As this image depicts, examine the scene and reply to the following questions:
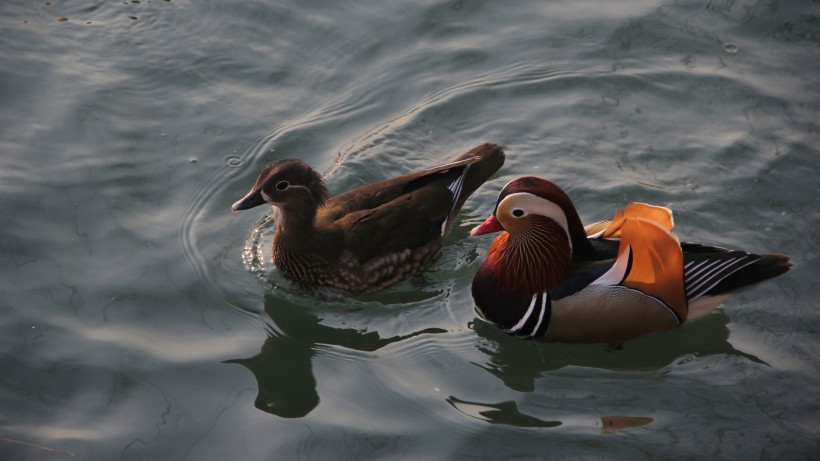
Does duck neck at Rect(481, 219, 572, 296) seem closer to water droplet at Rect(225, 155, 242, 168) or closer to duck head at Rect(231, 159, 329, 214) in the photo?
duck head at Rect(231, 159, 329, 214)

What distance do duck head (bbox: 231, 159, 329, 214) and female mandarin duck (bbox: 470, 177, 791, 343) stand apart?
1205 mm

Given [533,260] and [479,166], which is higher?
[479,166]

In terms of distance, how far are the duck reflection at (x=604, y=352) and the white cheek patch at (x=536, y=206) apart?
0.73 meters

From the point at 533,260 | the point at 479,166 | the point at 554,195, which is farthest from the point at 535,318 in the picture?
the point at 479,166

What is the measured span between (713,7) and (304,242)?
464cm

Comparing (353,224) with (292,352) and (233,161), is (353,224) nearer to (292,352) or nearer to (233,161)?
(292,352)

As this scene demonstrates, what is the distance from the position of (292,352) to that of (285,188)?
1.12m

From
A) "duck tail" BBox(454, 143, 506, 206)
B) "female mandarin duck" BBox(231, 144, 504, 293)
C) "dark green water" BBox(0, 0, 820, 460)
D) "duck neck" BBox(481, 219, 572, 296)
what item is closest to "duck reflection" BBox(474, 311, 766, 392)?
"dark green water" BBox(0, 0, 820, 460)

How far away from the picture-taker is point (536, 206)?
19.8 feet

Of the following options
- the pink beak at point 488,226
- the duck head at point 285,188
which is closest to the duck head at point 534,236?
the pink beak at point 488,226

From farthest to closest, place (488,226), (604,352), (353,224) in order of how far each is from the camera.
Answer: (353,224) → (488,226) → (604,352)

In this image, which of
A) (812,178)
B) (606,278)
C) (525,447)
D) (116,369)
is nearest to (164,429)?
(116,369)

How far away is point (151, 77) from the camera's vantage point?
8023 millimetres

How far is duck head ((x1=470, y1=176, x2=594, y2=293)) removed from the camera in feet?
19.6
